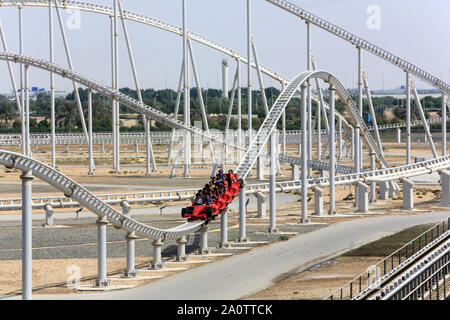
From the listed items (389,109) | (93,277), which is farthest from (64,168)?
(389,109)

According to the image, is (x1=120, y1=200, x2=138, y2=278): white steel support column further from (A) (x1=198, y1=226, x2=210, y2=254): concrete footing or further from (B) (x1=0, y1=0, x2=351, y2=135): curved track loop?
(B) (x1=0, y1=0, x2=351, y2=135): curved track loop

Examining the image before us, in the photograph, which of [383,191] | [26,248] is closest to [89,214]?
[383,191]

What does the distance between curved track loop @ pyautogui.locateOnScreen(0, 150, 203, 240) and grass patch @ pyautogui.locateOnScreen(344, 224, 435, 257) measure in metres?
6.12

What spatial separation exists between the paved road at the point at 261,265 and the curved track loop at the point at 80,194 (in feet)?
6.57

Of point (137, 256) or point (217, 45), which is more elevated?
point (217, 45)

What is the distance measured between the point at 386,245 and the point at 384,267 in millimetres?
10936

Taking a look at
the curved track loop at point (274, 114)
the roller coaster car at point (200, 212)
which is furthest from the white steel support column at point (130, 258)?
the curved track loop at point (274, 114)

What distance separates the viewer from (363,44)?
55469 millimetres

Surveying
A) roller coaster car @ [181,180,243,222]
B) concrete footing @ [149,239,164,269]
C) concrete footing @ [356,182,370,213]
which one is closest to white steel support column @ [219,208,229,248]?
roller coaster car @ [181,180,243,222]

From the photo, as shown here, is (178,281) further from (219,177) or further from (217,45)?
(217,45)

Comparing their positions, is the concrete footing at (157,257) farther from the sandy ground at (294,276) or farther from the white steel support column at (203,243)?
the white steel support column at (203,243)

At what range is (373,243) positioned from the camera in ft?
112

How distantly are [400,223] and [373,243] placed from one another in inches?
259

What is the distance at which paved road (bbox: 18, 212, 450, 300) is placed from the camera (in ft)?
82.0
